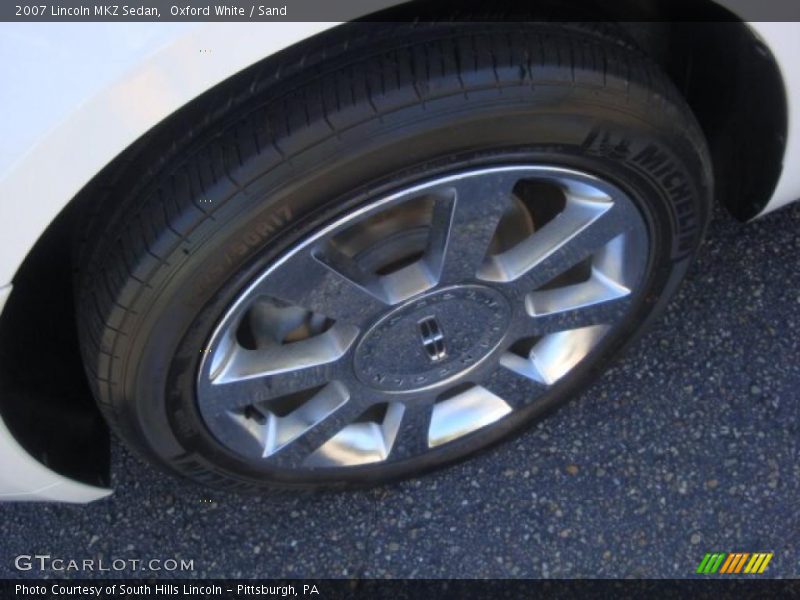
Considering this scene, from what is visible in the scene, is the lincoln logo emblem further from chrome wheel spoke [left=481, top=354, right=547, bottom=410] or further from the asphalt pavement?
the asphalt pavement

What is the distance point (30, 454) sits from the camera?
1.64 metres

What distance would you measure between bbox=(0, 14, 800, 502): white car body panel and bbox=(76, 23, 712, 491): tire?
0.52ft

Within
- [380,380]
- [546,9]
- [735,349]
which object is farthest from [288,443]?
[735,349]

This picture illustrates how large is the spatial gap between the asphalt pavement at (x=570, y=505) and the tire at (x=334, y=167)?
476mm

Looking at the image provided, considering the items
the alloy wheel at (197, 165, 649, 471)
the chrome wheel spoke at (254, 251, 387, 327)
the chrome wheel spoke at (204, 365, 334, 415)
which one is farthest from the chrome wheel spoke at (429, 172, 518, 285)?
the chrome wheel spoke at (204, 365, 334, 415)

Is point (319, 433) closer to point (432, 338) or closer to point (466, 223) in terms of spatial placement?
point (432, 338)

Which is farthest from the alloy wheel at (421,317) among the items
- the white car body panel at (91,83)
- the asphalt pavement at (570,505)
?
the white car body panel at (91,83)

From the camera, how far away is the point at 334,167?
130 centimetres

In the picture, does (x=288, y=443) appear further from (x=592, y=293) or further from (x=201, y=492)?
(x=592, y=293)

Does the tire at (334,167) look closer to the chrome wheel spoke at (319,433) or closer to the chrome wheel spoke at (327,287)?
the chrome wheel spoke at (327,287)

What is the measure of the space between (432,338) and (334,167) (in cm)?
47

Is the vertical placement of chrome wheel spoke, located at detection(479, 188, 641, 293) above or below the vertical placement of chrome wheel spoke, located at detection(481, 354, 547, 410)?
above

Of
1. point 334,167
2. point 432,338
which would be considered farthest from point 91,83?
point 432,338

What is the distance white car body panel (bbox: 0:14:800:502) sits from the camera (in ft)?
3.64
